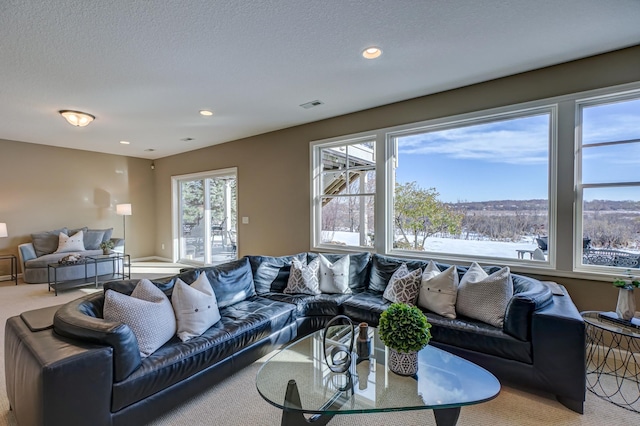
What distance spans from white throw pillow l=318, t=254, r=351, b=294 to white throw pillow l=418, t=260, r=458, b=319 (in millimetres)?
879

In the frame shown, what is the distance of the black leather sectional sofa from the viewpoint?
1.52 metres

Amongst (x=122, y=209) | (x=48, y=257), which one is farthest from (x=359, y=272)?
(x=122, y=209)

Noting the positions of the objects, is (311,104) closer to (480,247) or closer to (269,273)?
(269,273)

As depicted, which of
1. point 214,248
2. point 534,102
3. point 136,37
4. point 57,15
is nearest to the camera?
point 57,15

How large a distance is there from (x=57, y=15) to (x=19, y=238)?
5.95 m

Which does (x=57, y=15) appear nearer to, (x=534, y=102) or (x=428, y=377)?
(x=428, y=377)

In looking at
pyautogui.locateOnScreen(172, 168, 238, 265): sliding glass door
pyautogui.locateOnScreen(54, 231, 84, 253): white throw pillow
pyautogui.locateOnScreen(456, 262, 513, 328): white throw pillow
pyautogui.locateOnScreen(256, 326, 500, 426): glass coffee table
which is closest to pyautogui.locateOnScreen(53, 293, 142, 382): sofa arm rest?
pyautogui.locateOnScreen(256, 326, 500, 426): glass coffee table

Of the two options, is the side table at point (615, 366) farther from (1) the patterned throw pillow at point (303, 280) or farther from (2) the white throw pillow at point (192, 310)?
(2) the white throw pillow at point (192, 310)

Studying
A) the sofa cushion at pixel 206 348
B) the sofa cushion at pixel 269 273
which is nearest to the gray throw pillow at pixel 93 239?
the sofa cushion at pixel 269 273

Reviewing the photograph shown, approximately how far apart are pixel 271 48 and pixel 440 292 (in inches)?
104

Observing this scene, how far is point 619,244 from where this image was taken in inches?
109

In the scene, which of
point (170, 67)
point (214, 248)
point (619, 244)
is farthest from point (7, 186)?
point (619, 244)

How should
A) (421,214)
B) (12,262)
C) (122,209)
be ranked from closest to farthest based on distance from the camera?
(421,214)
(12,262)
(122,209)

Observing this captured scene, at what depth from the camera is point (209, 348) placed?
212cm
